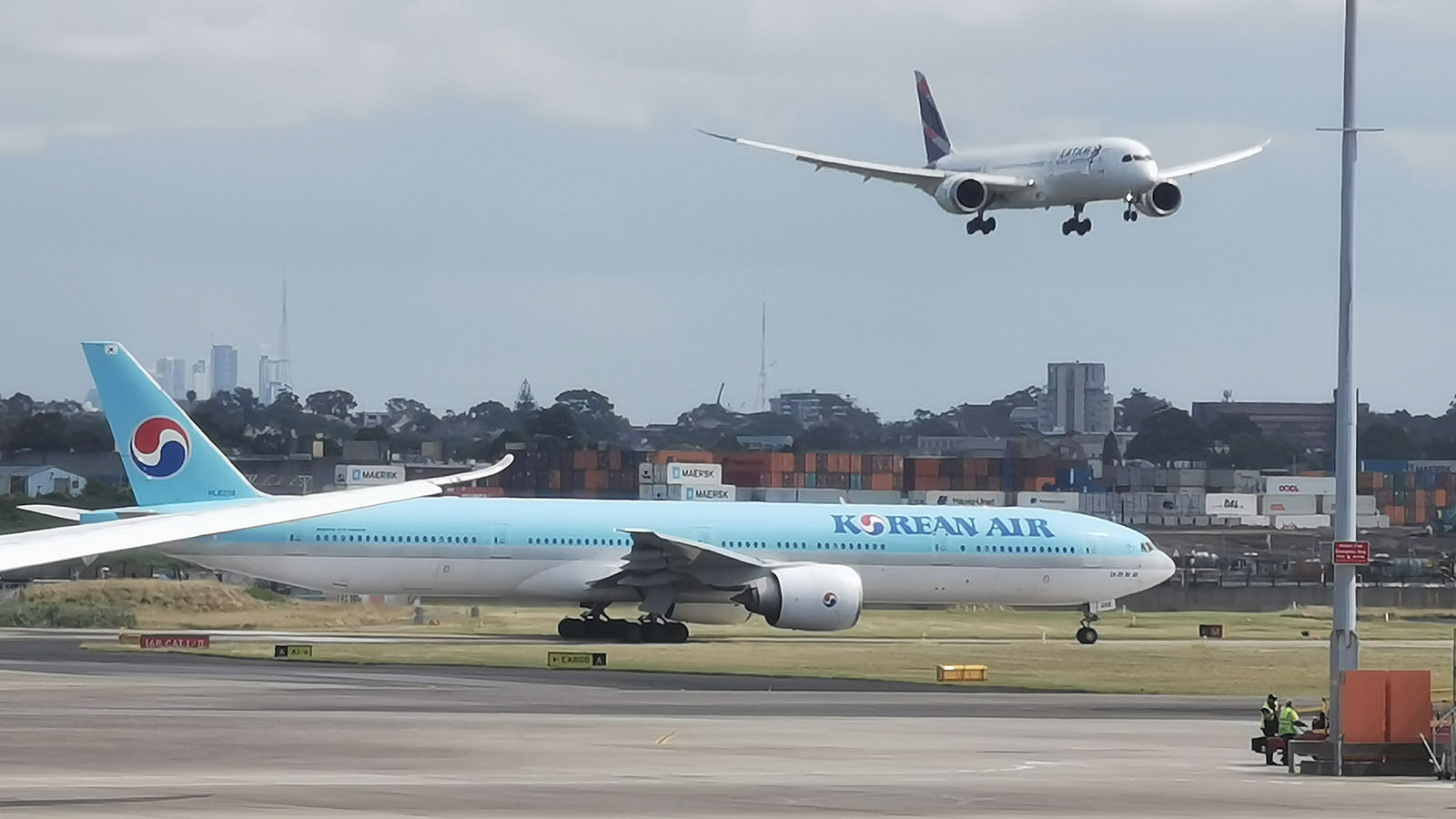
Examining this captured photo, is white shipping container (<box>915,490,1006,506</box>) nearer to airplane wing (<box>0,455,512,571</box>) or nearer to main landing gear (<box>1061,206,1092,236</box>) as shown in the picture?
main landing gear (<box>1061,206,1092,236</box>)

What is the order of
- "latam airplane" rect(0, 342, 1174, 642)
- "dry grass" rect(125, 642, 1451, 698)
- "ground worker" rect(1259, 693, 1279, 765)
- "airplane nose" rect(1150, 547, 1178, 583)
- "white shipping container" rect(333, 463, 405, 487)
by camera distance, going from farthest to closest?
"white shipping container" rect(333, 463, 405, 487) < "airplane nose" rect(1150, 547, 1178, 583) < "latam airplane" rect(0, 342, 1174, 642) < "dry grass" rect(125, 642, 1451, 698) < "ground worker" rect(1259, 693, 1279, 765)

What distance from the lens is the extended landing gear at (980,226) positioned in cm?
5002

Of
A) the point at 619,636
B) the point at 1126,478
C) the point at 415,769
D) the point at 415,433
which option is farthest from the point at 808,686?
the point at 1126,478

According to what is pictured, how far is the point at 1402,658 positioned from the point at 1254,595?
92.2ft

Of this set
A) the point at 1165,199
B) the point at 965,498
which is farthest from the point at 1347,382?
the point at 965,498

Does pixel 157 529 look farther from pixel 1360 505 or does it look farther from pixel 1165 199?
pixel 1360 505

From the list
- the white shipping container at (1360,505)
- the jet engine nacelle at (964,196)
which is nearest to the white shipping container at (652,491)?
the white shipping container at (1360,505)

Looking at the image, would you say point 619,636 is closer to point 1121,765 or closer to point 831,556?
point 831,556

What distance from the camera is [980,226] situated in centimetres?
5034

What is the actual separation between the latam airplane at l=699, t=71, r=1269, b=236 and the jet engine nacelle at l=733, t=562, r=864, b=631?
8.11m

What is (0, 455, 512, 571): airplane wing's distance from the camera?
1170 cm

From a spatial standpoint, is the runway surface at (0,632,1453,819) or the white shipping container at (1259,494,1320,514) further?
the white shipping container at (1259,494,1320,514)

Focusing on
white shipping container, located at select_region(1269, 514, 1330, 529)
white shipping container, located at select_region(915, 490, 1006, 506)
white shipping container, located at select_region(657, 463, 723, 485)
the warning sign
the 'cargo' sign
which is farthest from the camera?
white shipping container, located at select_region(1269, 514, 1330, 529)

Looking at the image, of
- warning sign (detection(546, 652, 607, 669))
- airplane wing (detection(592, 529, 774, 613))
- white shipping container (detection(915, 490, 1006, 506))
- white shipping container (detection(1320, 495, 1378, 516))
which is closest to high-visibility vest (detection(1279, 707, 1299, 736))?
warning sign (detection(546, 652, 607, 669))
